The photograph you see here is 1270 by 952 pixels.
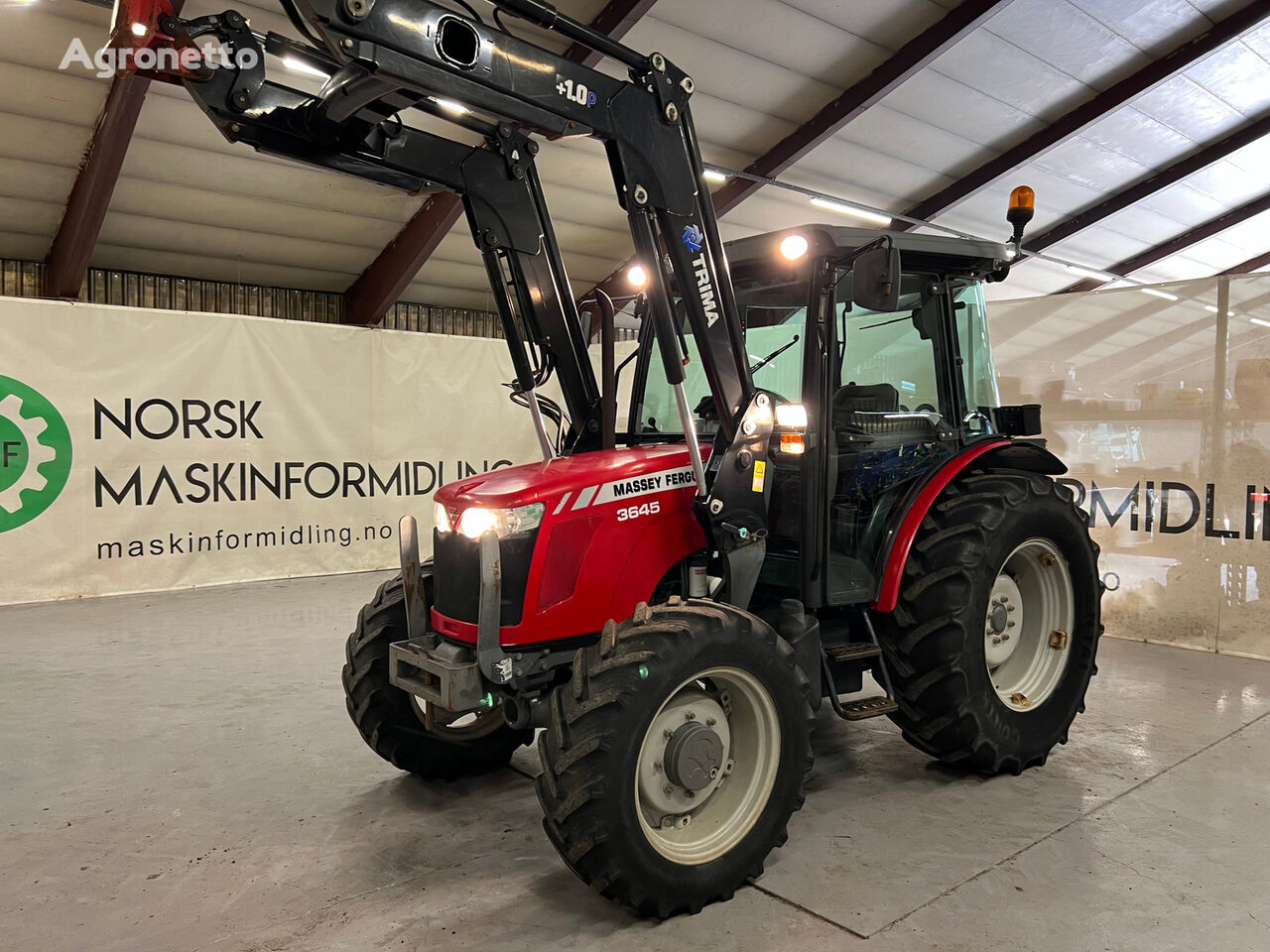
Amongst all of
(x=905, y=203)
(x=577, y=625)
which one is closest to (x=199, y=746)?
(x=577, y=625)

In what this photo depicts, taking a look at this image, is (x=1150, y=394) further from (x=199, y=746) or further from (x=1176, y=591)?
(x=199, y=746)

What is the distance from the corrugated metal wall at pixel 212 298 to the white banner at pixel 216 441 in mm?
2212

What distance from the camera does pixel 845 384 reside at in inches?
132

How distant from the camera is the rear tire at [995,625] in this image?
3229 millimetres

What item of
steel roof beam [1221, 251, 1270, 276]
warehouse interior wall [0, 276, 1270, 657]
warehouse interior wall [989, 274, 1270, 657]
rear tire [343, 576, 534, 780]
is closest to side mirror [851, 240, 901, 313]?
warehouse interior wall [0, 276, 1270, 657]

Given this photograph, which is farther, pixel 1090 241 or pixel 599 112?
pixel 1090 241

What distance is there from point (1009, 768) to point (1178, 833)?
609 mm

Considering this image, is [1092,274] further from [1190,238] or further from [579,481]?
[579,481]

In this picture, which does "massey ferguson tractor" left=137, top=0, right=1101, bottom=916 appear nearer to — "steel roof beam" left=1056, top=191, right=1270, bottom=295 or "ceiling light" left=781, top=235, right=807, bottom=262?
"ceiling light" left=781, top=235, right=807, bottom=262

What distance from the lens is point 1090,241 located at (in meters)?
14.2

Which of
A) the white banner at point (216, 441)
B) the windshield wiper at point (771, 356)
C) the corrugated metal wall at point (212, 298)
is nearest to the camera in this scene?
the windshield wiper at point (771, 356)

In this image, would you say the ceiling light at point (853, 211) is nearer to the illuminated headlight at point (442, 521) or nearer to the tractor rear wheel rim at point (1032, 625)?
the tractor rear wheel rim at point (1032, 625)

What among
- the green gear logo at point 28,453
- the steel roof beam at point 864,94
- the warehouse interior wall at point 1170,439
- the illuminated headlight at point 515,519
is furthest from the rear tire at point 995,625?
the green gear logo at point 28,453

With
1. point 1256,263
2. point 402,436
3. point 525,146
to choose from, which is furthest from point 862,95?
point 1256,263
